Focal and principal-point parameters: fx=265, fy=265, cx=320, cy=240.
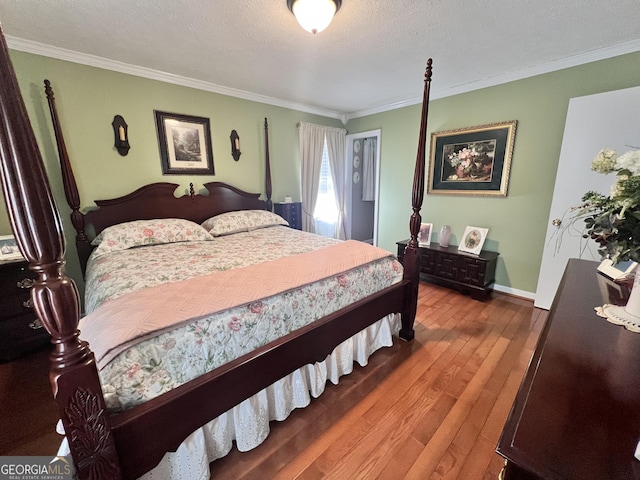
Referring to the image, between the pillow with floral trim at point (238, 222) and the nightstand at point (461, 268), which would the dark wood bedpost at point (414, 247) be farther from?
the pillow with floral trim at point (238, 222)

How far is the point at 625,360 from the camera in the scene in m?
0.84

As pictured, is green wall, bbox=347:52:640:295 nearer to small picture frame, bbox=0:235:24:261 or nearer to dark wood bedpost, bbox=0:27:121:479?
dark wood bedpost, bbox=0:27:121:479

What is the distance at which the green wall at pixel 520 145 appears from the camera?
2.42 meters

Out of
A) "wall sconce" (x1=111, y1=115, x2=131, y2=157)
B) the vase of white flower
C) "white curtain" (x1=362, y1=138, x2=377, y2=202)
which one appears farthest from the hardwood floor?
"white curtain" (x1=362, y1=138, x2=377, y2=202)

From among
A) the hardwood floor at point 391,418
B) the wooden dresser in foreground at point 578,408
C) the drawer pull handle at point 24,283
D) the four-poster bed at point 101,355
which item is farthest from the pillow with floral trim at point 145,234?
the wooden dresser in foreground at point 578,408

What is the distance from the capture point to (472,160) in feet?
10.3

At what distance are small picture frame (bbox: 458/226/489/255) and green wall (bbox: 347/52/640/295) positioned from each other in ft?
0.30

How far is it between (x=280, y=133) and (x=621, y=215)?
3477mm

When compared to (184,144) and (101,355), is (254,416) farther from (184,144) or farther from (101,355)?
(184,144)

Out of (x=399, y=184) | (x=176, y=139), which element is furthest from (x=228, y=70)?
(x=399, y=184)

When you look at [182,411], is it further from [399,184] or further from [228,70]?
[399,184]

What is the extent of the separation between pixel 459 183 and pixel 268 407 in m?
3.15

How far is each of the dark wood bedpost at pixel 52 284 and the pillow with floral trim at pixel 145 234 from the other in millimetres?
1736

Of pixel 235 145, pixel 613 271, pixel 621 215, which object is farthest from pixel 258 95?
pixel 613 271
